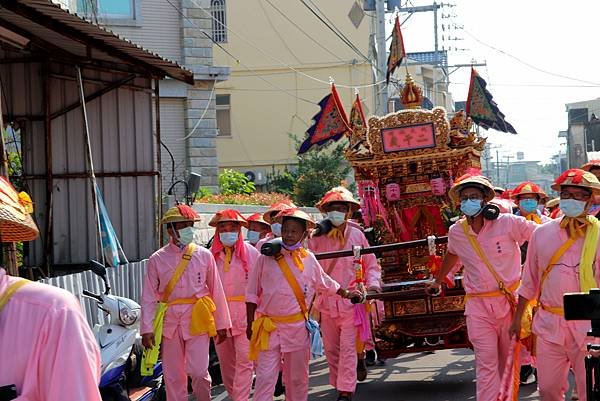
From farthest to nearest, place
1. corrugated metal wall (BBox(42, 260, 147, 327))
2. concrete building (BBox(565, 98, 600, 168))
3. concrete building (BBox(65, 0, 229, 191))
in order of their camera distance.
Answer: concrete building (BBox(565, 98, 600, 168))
concrete building (BBox(65, 0, 229, 191))
corrugated metal wall (BBox(42, 260, 147, 327))

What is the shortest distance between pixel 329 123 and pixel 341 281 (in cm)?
532

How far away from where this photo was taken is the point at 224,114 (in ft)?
129

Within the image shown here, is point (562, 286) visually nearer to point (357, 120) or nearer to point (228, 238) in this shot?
point (228, 238)

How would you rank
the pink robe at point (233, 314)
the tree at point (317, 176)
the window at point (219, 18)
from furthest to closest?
the window at point (219, 18) → the tree at point (317, 176) → the pink robe at point (233, 314)

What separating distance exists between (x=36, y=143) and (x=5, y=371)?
12.2 m

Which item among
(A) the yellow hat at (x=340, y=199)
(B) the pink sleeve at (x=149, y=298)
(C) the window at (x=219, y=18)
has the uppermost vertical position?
(C) the window at (x=219, y=18)

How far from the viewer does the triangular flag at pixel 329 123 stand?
15.5 meters

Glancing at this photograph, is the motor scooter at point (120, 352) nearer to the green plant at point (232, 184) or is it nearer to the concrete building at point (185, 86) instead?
the concrete building at point (185, 86)

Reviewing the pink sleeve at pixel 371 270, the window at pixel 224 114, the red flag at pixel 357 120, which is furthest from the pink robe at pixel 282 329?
the window at pixel 224 114

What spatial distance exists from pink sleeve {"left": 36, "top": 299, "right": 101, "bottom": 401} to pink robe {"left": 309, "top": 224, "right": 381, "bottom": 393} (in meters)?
6.91

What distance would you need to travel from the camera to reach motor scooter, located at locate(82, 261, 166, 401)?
8695 millimetres

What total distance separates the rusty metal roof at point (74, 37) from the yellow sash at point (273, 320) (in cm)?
430

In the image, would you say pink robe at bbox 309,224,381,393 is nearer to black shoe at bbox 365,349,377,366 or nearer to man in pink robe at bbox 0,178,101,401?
black shoe at bbox 365,349,377,366

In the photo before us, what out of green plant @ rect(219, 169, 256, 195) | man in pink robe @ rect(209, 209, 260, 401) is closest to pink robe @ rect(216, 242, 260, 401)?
man in pink robe @ rect(209, 209, 260, 401)
